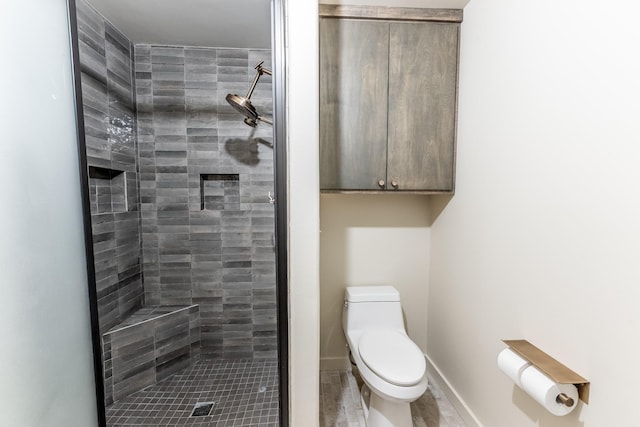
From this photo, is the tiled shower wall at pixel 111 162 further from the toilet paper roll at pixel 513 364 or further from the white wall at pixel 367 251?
the toilet paper roll at pixel 513 364

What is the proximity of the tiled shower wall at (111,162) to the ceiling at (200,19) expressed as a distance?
A: 126 millimetres

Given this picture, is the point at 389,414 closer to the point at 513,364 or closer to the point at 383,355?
the point at 383,355

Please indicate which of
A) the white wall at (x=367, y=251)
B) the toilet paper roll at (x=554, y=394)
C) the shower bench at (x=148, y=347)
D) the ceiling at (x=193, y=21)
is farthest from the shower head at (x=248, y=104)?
the toilet paper roll at (x=554, y=394)

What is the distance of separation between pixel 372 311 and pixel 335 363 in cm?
56

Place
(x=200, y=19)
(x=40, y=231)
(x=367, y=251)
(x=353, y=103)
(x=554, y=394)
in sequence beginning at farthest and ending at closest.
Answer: (x=367, y=251)
(x=200, y=19)
(x=353, y=103)
(x=40, y=231)
(x=554, y=394)

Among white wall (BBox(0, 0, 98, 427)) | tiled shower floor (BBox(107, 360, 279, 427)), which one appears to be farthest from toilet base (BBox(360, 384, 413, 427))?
white wall (BBox(0, 0, 98, 427))

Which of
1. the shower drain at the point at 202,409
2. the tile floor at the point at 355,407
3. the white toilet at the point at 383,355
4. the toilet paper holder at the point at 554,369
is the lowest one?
the shower drain at the point at 202,409

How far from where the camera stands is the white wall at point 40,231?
38.7 inches

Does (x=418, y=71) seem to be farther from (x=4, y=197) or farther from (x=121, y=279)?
(x=121, y=279)

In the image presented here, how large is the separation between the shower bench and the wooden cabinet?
1475mm

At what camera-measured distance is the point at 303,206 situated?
51.4 inches

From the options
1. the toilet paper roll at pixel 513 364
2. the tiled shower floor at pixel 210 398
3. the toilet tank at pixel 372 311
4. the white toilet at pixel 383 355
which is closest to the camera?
the toilet paper roll at pixel 513 364

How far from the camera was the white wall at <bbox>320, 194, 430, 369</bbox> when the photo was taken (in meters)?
2.08

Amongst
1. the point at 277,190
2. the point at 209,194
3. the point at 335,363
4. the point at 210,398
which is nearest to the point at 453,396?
the point at 335,363
